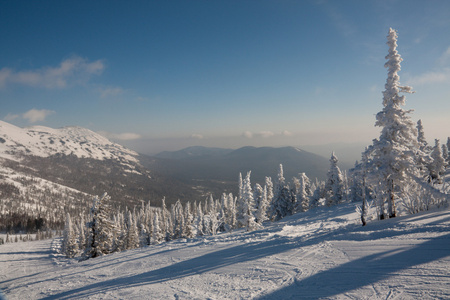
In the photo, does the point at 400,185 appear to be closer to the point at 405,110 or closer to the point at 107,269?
the point at 405,110

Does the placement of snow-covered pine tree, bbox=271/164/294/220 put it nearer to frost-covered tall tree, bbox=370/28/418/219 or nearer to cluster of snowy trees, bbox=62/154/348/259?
cluster of snowy trees, bbox=62/154/348/259

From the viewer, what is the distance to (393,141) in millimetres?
17953

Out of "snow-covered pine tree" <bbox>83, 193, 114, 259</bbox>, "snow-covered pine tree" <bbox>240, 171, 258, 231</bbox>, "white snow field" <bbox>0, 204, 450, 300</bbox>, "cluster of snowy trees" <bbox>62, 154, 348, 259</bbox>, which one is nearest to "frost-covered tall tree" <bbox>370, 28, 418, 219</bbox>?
"white snow field" <bbox>0, 204, 450, 300</bbox>

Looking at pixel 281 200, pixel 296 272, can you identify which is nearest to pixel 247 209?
pixel 281 200

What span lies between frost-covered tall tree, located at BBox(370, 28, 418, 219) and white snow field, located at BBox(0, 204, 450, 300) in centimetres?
378

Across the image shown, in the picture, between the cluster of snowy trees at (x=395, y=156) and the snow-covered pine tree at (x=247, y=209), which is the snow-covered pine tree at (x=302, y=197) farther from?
the cluster of snowy trees at (x=395, y=156)

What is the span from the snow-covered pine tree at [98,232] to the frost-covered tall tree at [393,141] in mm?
33703

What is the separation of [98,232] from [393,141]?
3739 cm

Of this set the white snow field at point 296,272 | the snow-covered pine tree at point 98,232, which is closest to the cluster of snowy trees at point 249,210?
the snow-covered pine tree at point 98,232

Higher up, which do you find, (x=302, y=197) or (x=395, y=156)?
(x=395, y=156)

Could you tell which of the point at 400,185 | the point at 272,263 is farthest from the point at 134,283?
the point at 400,185

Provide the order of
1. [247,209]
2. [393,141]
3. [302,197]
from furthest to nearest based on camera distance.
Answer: [302,197]
[247,209]
[393,141]

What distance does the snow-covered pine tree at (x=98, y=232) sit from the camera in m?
29.1

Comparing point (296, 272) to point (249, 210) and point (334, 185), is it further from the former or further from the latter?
point (334, 185)
